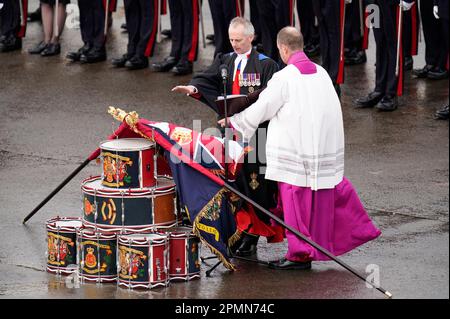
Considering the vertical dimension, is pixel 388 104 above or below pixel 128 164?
below

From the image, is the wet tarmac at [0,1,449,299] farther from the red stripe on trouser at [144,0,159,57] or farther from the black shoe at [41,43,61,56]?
the red stripe on trouser at [144,0,159,57]

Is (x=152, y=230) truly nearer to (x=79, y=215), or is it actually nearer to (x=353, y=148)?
(x=79, y=215)

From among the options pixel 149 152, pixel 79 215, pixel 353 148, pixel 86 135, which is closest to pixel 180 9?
pixel 86 135

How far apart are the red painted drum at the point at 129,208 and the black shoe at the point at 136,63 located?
6.32 metres

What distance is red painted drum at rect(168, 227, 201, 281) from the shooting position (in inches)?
343

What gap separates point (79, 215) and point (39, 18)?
8088mm

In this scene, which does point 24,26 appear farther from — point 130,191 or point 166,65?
point 130,191

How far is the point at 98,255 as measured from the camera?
8.68m

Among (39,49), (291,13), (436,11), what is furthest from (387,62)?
(39,49)

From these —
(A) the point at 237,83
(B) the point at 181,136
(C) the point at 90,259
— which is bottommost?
(C) the point at 90,259

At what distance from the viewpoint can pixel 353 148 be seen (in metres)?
11.9

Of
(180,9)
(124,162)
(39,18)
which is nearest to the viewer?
(124,162)

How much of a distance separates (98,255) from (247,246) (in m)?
1.24

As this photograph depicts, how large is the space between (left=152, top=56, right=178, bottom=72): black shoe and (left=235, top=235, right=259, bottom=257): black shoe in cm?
577
